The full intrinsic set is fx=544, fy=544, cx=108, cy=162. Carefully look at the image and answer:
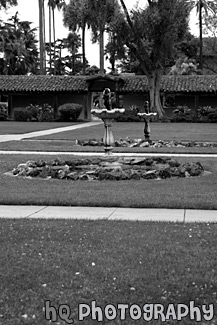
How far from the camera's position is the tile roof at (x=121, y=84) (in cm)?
4938

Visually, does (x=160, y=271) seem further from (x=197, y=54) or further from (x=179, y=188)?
(x=197, y=54)

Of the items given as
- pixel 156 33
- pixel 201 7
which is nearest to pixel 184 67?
pixel 201 7

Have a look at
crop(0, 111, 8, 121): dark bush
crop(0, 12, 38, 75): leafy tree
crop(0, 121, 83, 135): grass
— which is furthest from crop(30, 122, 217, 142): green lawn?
crop(0, 12, 38, 75): leafy tree

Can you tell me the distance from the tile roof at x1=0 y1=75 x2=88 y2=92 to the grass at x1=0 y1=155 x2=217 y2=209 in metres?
37.5

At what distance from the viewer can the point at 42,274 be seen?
5.53m

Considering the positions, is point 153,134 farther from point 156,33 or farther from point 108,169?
point 156,33

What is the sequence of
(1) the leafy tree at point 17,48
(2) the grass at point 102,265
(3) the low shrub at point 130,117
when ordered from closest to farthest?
(2) the grass at point 102,265 → (3) the low shrub at point 130,117 → (1) the leafy tree at point 17,48

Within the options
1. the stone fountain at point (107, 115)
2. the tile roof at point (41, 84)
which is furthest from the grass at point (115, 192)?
the tile roof at point (41, 84)

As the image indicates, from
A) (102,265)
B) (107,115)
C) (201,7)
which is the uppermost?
(201,7)

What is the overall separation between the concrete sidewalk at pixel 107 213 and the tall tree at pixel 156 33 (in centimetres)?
3619

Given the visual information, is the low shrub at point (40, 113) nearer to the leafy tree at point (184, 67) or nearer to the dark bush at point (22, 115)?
the dark bush at point (22, 115)

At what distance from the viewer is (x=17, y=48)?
58.7m

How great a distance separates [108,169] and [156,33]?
3373cm

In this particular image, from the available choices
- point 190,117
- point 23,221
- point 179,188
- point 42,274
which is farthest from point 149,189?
point 190,117
